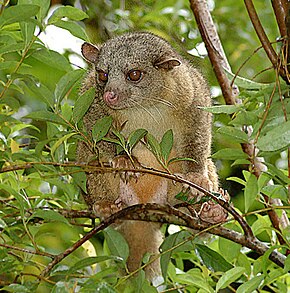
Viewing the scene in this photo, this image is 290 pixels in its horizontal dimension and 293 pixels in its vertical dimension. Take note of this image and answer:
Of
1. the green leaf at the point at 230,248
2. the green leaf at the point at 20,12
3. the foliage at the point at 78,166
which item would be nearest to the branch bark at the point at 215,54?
the foliage at the point at 78,166

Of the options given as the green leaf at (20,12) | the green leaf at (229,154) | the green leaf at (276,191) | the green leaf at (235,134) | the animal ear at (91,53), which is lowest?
the green leaf at (276,191)

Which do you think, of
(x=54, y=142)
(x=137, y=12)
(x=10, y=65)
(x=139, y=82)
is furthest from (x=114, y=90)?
(x=137, y=12)

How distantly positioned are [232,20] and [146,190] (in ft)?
6.57

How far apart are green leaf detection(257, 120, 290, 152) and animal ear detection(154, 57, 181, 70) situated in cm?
124

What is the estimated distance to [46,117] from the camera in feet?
6.51

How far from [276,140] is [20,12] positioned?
0.80 m

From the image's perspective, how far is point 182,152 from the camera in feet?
9.46

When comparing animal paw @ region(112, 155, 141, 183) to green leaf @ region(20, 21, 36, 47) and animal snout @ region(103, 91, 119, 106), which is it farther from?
green leaf @ region(20, 21, 36, 47)

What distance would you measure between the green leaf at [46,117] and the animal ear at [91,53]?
0.96m

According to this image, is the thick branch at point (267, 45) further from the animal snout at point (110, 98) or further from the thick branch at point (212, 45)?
the animal snout at point (110, 98)

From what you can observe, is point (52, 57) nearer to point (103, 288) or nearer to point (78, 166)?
point (78, 166)

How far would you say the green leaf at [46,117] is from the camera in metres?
1.96

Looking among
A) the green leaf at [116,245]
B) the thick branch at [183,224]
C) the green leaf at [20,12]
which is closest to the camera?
the green leaf at [20,12]

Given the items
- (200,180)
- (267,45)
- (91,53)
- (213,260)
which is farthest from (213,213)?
(91,53)
